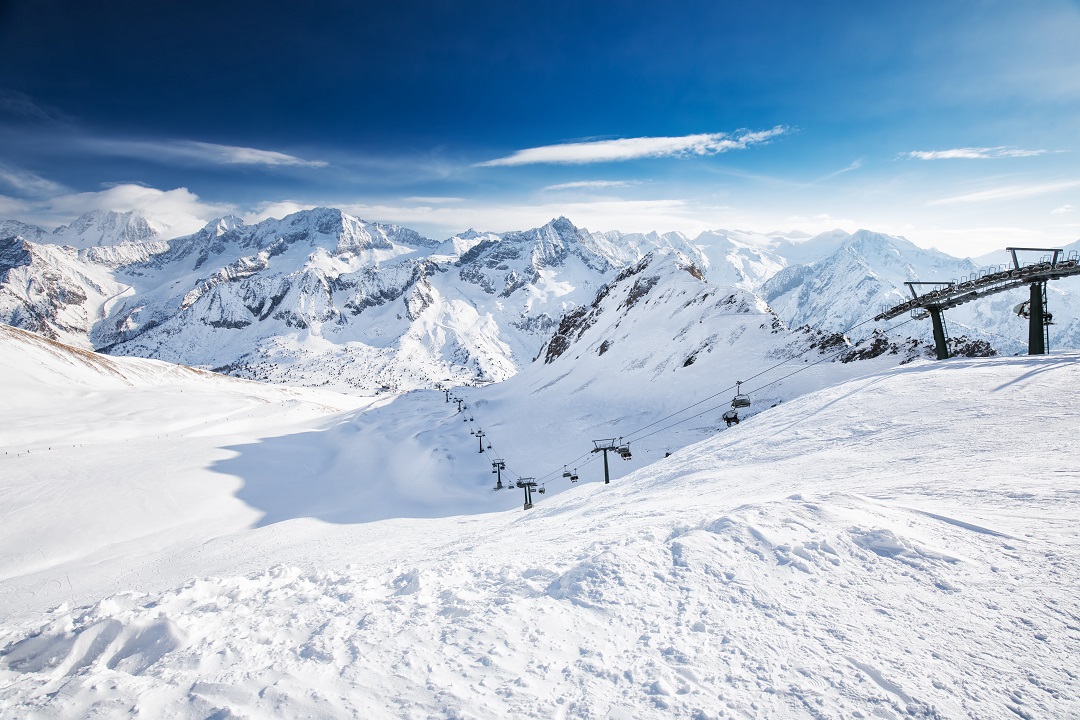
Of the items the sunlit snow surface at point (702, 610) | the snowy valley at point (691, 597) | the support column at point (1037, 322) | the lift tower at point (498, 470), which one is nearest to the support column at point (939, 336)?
the support column at point (1037, 322)

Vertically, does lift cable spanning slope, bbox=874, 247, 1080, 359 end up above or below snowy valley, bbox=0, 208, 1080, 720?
above

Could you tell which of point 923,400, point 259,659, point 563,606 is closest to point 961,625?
point 563,606

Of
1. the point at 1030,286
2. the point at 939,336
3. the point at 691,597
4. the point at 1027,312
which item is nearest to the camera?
the point at 691,597

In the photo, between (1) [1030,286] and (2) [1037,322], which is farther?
(1) [1030,286]

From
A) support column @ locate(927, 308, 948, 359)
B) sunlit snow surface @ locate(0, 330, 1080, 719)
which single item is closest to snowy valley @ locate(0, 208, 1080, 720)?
sunlit snow surface @ locate(0, 330, 1080, 719)

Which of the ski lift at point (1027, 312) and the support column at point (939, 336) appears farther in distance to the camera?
the support column at point (939, 336)

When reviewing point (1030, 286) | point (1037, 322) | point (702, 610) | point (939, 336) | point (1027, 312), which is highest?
point (1030, 286)

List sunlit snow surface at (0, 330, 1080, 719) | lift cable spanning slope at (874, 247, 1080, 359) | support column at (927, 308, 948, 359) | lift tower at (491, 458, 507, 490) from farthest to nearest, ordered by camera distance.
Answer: lift tower at (491, 458, 507, 490) < support column at (927, 308, 948, 359) < lift cable spanning slope at (874, 247, 1080, 359) < sunlit snow surface at (0, 330, 1080, 719)

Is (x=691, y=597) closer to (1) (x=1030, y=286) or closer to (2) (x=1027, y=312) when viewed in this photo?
(1) (x=1030, y=286)

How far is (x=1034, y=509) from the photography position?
779 centimetres

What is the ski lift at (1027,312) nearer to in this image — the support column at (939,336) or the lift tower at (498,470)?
the support column at (939,336)

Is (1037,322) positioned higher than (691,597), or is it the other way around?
Answer: (1037,322)

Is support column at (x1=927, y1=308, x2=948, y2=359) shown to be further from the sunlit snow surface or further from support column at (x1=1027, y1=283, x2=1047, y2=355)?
the sunlit snow surface

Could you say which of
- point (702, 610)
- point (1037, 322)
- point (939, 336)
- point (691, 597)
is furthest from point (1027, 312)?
point (702, 610)
